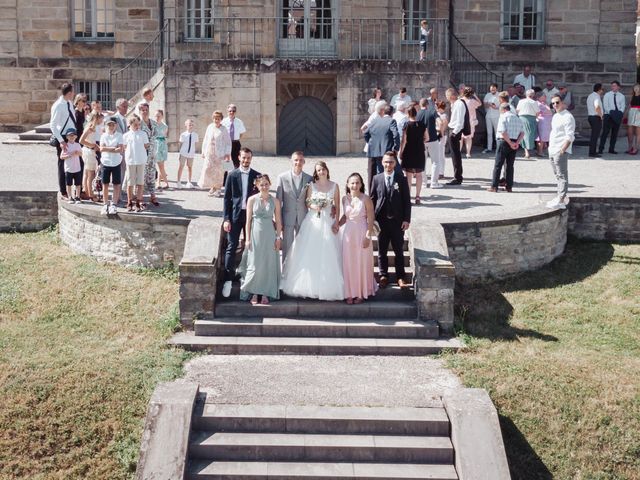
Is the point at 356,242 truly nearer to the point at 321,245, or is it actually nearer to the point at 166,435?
the point at 321,245

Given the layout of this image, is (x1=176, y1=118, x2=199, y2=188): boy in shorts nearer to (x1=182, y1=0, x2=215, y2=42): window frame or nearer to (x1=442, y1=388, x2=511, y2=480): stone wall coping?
(x1=182, y1=0, x2=215, y2=42): window frame

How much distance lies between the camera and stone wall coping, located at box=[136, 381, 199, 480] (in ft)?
34.0

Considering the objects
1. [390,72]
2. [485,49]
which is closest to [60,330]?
[390,72]

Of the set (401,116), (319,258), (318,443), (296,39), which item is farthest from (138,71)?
(318,443)

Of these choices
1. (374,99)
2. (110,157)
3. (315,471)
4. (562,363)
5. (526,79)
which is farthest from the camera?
(526,79)

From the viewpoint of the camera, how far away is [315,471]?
34.9ft

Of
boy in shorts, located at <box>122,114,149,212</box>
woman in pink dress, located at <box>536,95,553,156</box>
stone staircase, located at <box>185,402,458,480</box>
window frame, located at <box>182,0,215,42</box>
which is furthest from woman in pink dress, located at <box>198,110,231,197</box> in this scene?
woman in pink dress, located at <box>536,95,553,156</box>

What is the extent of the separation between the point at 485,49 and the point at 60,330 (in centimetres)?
1706

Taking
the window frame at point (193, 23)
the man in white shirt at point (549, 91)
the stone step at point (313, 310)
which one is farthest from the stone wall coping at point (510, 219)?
the window frame at point (193, 23)

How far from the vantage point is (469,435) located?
10.7m

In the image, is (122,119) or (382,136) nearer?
(382,136)

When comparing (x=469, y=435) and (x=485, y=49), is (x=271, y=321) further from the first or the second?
(x=485, y=49)

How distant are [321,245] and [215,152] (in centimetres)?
461

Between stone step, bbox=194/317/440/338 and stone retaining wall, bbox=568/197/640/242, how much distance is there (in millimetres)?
5748
